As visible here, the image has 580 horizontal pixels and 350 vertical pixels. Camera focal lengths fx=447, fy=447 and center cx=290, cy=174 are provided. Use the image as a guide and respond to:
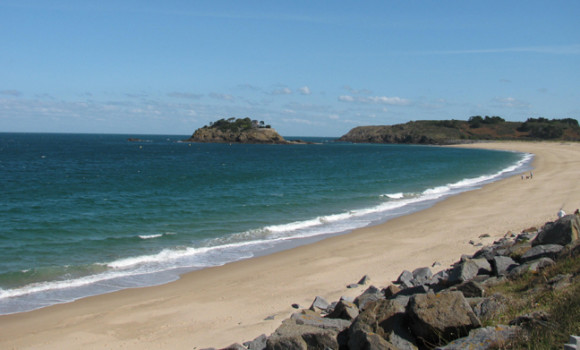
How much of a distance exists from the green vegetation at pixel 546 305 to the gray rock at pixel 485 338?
0.13 m

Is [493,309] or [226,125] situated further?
[226,125]

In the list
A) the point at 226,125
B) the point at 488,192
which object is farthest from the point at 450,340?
the point at 226,125

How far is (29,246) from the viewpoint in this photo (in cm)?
1716

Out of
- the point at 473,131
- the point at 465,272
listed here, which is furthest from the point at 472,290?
the point at 473,131

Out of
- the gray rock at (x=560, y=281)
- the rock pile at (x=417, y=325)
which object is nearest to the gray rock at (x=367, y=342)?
the rock pile at (x=417, y=325)

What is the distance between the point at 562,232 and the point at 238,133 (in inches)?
5710

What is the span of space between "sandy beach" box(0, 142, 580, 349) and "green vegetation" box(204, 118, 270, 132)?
139m

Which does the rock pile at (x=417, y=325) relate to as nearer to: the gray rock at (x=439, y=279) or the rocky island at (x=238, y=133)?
the gray rock at (x=439, y=279)

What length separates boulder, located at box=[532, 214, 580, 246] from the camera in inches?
405

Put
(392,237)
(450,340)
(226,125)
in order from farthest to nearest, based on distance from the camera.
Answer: (226,125) → (392,237) → (450,340)

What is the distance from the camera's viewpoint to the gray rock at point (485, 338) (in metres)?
5.17

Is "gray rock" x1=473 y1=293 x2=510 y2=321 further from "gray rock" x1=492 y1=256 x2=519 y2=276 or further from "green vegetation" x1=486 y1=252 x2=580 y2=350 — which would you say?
"gray rock" x1=492 y1=256 x2=519 y2=276

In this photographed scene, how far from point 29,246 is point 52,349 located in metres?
9.47

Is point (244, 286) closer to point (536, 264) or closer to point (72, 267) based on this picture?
point (72, 267)
